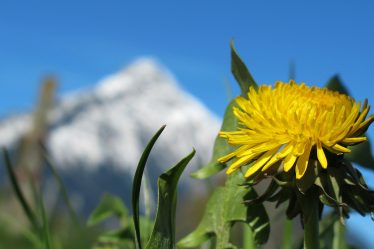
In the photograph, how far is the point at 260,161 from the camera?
857mm

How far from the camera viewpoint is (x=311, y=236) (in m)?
0.91

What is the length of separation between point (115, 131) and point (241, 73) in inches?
5920

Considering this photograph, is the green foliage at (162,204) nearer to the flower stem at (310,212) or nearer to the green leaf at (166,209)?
the green leaf at (166,209)

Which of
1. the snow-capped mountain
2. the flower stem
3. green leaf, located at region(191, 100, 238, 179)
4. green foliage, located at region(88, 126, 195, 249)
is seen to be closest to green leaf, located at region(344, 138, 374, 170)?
green leaf, located at region(191, 100, 238, 179)

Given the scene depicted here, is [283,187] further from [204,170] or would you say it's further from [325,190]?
[204,170]

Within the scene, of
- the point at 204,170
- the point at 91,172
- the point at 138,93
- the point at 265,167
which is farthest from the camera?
the point at 138,93

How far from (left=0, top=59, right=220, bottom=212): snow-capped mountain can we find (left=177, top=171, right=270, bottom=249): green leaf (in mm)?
133889

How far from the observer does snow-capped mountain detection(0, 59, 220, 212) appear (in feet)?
469

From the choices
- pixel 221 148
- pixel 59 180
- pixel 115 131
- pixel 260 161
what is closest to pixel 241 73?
pixel 221 148

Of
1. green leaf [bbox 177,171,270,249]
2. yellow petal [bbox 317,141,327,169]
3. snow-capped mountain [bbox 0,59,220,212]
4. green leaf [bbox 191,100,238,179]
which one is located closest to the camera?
yellow petal [bbox 317,141,327,169]

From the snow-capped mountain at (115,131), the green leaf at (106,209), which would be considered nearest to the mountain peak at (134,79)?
the snow-capped mountain at (115,131)

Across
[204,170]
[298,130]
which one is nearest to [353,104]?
[298,130]

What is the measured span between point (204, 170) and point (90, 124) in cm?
14859

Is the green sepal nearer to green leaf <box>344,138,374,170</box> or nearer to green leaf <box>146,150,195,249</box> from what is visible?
green leaf <box>146,150,195,249</box>
